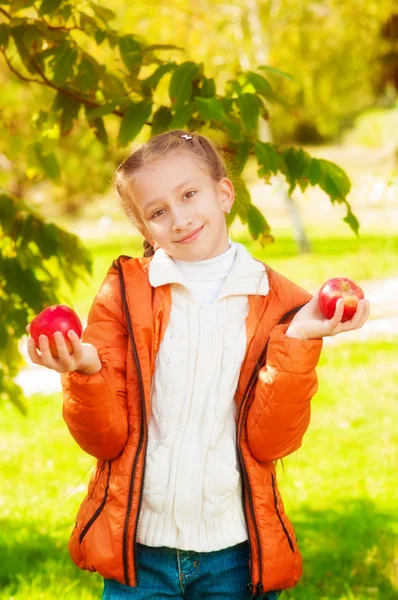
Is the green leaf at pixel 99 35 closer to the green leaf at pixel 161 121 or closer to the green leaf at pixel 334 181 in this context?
the green leaf at pixel 161 121

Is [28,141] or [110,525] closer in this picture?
[110,525]

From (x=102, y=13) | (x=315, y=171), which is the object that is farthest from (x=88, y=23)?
(x=315, y=171)

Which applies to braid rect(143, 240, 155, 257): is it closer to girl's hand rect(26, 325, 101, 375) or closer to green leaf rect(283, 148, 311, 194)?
girl's hand rect(26, 325, 101, 375)

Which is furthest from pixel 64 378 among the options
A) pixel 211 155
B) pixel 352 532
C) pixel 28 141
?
pixel 352 532

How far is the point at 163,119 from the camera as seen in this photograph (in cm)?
293

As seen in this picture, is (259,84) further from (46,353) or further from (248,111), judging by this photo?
(46,353)

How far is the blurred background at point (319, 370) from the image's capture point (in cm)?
355

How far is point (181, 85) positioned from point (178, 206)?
73 centimetres

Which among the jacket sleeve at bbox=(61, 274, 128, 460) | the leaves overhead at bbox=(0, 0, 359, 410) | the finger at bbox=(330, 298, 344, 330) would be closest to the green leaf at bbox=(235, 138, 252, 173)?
the leaves overhead at bbox=(0, 0, 359, 410)

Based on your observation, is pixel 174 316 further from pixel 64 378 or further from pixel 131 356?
pixel 64 378

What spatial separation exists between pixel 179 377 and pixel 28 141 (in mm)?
1916

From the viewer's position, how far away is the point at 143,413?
216 centimetres

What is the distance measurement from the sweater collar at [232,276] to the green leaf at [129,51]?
1082mm

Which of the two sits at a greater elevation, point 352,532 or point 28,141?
point 28,141
